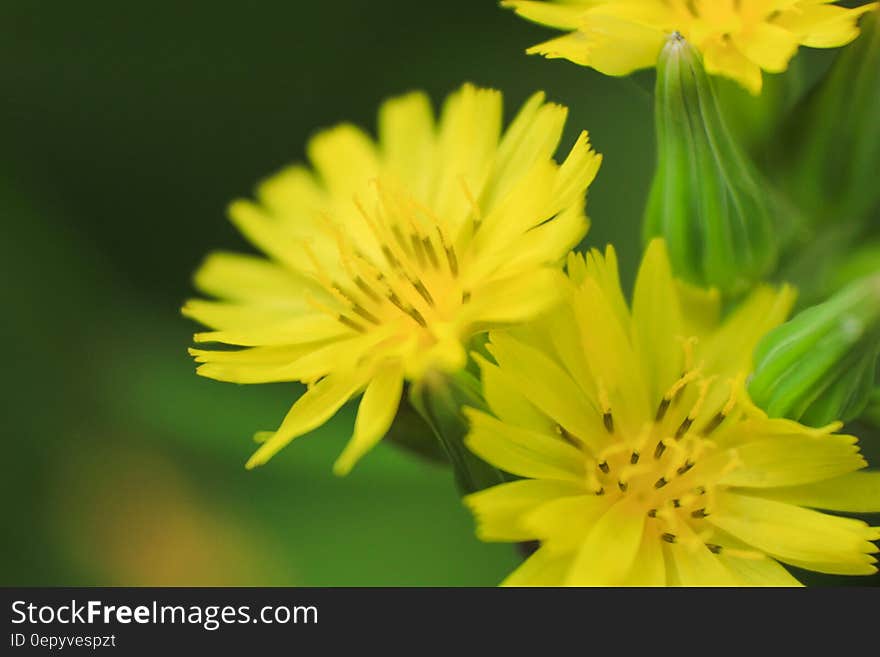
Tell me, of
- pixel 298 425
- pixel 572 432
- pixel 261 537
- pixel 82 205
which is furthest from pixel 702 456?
pixel 82 205

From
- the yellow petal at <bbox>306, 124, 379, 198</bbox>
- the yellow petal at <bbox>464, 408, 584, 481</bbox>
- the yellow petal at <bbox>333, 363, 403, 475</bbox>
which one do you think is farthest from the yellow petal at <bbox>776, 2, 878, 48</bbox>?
the yellow petal at <bbox>306, 124, 379, 198</bbox>

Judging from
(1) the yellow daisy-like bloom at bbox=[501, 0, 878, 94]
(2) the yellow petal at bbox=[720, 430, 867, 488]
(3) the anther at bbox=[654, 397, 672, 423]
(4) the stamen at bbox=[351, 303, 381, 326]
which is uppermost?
(1) the yellow daisy-like bloom at bbox=[501, 0, 878, 94]

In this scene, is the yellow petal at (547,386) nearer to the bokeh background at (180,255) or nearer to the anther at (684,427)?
the anther at (684,427)

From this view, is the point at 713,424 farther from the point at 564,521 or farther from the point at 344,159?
the point at 344,159

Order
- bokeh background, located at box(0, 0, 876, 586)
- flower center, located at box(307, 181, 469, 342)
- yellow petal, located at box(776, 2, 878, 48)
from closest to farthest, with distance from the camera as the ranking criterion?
yellow petal, located at box(776, 2, 878, 48) → flower center, located at box(307, 181, 469, 342) → bokeh background, located at box(0, 0, 876, 586)

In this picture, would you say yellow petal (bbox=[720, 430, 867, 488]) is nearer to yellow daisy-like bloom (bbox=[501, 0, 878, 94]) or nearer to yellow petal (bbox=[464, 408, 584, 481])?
yellow petal (bbox=[464, 408, 584, 481])

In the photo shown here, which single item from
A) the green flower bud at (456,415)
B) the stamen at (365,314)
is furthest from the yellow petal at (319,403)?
the stamen at (365,314)

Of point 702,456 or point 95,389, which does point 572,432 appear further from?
point 95,389
